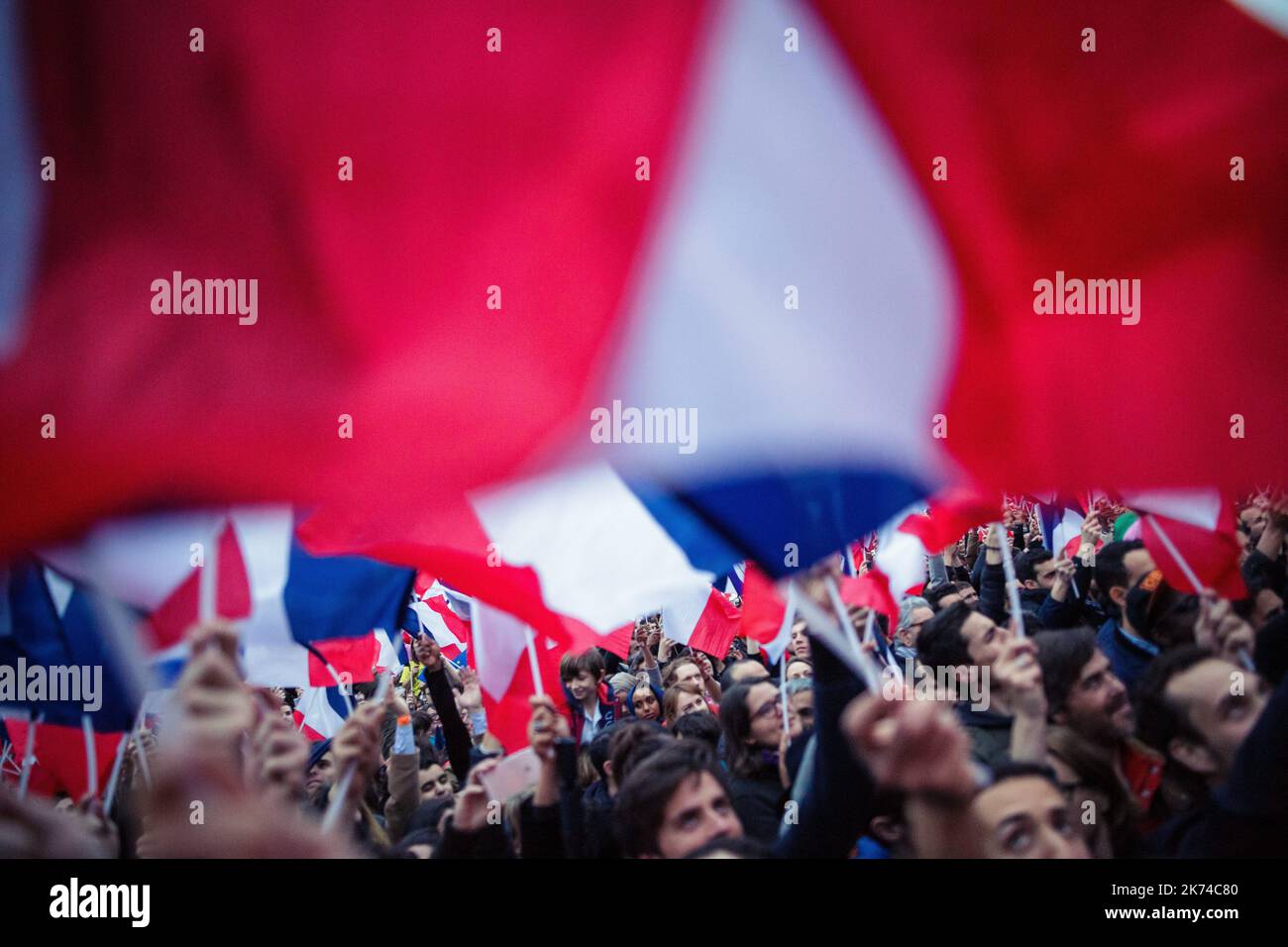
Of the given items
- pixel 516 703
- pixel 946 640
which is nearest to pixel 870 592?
pixel 946 640

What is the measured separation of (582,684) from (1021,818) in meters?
2.51

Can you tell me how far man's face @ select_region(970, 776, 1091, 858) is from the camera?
8.39 feet

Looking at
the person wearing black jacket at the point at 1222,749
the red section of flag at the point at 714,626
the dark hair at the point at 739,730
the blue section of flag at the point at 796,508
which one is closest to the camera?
the person wearing black jacket at the point at 1222,749

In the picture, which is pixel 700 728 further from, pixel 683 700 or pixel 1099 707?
pixel 1099 707

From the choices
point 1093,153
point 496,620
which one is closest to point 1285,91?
point 1093,153

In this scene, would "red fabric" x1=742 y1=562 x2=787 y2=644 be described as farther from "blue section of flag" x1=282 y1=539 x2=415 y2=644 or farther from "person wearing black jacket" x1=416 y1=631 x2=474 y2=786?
"blue section of flag" x1=282 y1=539 x2=415 y2=644

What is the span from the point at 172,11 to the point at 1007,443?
94.1 inches

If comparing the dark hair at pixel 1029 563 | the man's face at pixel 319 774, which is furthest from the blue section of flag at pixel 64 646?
the dark hair at pixel 1029 563

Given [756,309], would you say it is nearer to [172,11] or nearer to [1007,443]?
[1007,443]

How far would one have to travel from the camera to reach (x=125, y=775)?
3.25m

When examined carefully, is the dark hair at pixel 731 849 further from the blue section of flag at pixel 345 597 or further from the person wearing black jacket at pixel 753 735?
the blue section of flag at pixel 345 597

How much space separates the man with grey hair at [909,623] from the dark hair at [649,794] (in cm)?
179

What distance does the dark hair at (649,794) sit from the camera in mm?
2842

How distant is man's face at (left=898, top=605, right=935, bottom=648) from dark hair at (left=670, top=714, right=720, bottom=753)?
84cm
